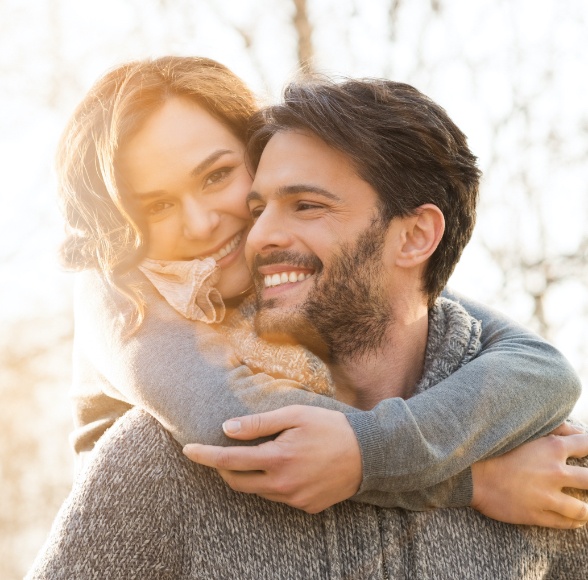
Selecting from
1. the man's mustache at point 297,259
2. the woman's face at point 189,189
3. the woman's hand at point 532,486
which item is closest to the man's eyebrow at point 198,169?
the woman's face at point 189,189

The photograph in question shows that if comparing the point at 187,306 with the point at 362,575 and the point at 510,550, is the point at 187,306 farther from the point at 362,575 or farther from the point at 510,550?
the point at 510,550

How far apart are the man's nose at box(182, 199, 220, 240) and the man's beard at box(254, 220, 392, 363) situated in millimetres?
179

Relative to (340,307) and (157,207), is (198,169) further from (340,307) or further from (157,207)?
(340,307)

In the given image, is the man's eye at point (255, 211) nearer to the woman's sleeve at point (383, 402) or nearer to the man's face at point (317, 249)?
the man's face at point (317, 249)

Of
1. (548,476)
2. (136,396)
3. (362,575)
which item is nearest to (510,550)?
(548,476)

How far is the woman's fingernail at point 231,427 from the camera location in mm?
2117

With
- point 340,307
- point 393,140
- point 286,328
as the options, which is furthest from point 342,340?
point 393,140

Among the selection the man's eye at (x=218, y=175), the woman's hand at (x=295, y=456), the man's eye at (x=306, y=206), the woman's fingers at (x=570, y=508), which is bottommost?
the woman's fingers at (x=570, y=508)

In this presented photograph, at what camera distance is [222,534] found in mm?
2322

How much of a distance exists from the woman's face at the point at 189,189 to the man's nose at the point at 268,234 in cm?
13

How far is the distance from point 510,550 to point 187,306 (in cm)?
115

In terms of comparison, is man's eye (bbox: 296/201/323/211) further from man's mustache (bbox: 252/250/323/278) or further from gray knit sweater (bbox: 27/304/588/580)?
gray knit sweater (bbox: 27/304/588/580)

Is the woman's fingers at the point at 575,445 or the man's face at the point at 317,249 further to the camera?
the man's face at the point at 317,249

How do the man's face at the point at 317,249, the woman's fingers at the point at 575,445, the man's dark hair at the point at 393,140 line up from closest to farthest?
the woman's fingers at the point at 575,445 < the man's face at the point at 317,249 < the man's dark hair at the point at 393,140
